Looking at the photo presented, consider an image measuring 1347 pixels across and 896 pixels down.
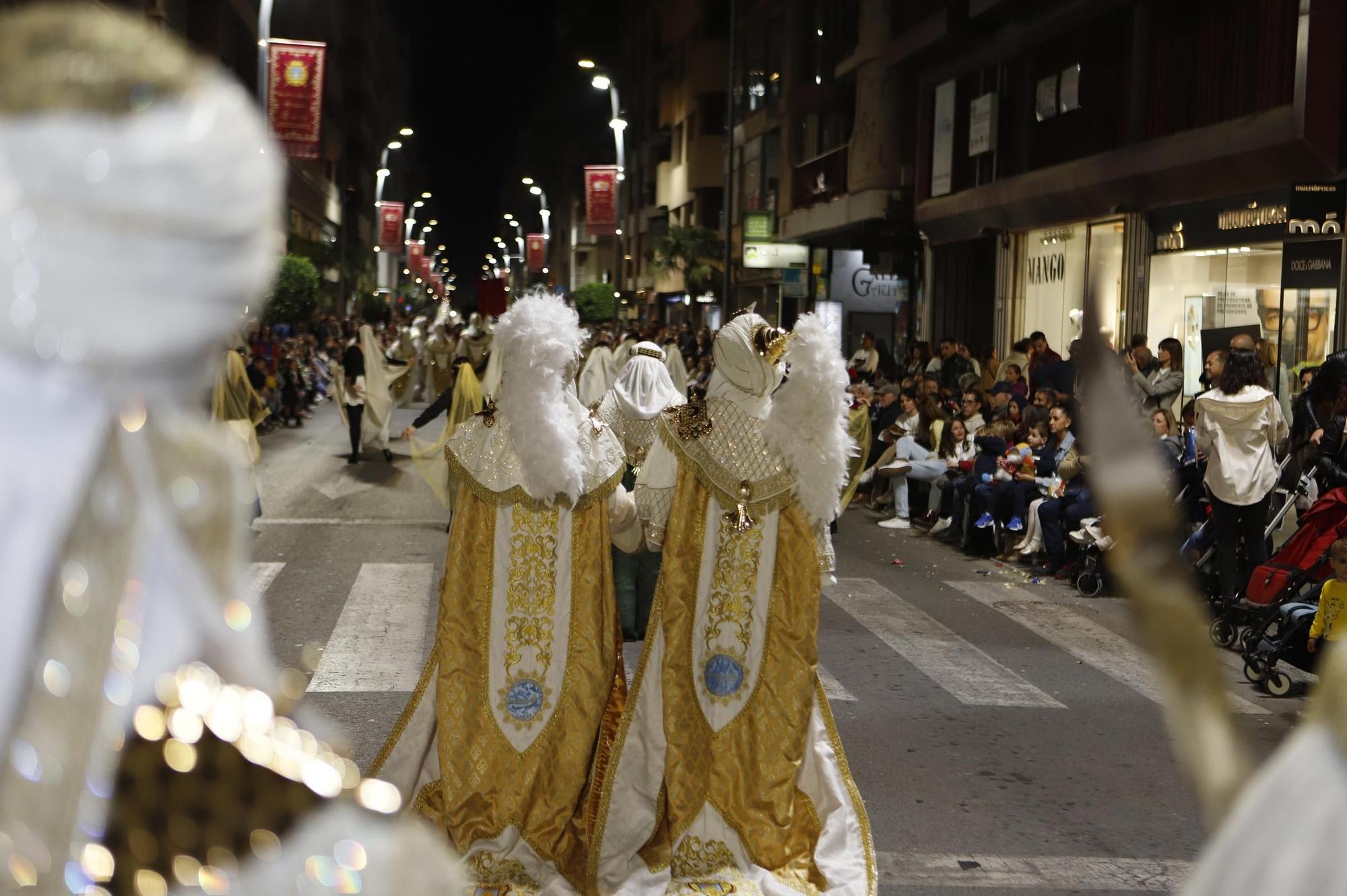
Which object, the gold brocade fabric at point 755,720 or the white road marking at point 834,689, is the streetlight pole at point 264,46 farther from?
the gold brocade fabric at point 755,720

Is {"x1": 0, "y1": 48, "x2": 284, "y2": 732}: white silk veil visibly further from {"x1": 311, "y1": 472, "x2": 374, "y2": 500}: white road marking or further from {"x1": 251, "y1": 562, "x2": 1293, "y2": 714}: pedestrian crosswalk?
{"x1": 311, "y1": 472, "x2": 374, "y2": 500}: white road marking

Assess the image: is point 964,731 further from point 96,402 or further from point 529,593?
point 96,402

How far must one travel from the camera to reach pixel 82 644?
51.6 inches

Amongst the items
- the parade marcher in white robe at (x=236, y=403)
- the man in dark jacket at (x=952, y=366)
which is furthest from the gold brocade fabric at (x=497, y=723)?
the man in dark jacket at (x=952, y=366)

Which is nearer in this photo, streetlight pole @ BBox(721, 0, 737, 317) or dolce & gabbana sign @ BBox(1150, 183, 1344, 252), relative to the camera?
dolce & gabbana sign @ BBox(1150, 183, 1344, 252)

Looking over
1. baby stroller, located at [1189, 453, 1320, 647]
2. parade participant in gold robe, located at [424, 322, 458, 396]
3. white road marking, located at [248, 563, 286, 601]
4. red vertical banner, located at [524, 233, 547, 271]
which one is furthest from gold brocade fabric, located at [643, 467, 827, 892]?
red vertical banner, located at [524, 233, 547, 271]

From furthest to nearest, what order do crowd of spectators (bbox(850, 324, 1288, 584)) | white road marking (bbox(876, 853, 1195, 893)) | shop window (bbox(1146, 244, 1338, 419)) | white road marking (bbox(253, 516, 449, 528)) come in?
shop window (bbox(1146, 244, 1338, 419)) → white road marking (bbox(253, 516, 449, 528)) → crowd of spectators (bbox(850, 324, 1288, 584)) → white road marking (bbox(876, 853, 1195, 893))

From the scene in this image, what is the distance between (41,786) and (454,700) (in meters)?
4.14

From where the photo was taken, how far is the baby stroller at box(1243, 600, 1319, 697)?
855 centimetres

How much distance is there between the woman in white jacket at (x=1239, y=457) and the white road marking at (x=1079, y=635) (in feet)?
3.52

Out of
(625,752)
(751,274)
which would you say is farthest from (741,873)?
(751,274)

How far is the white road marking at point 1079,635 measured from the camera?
9.03 meters

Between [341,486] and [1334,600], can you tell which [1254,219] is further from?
[341,486]

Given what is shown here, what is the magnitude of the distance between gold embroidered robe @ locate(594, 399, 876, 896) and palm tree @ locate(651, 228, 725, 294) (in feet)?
130
